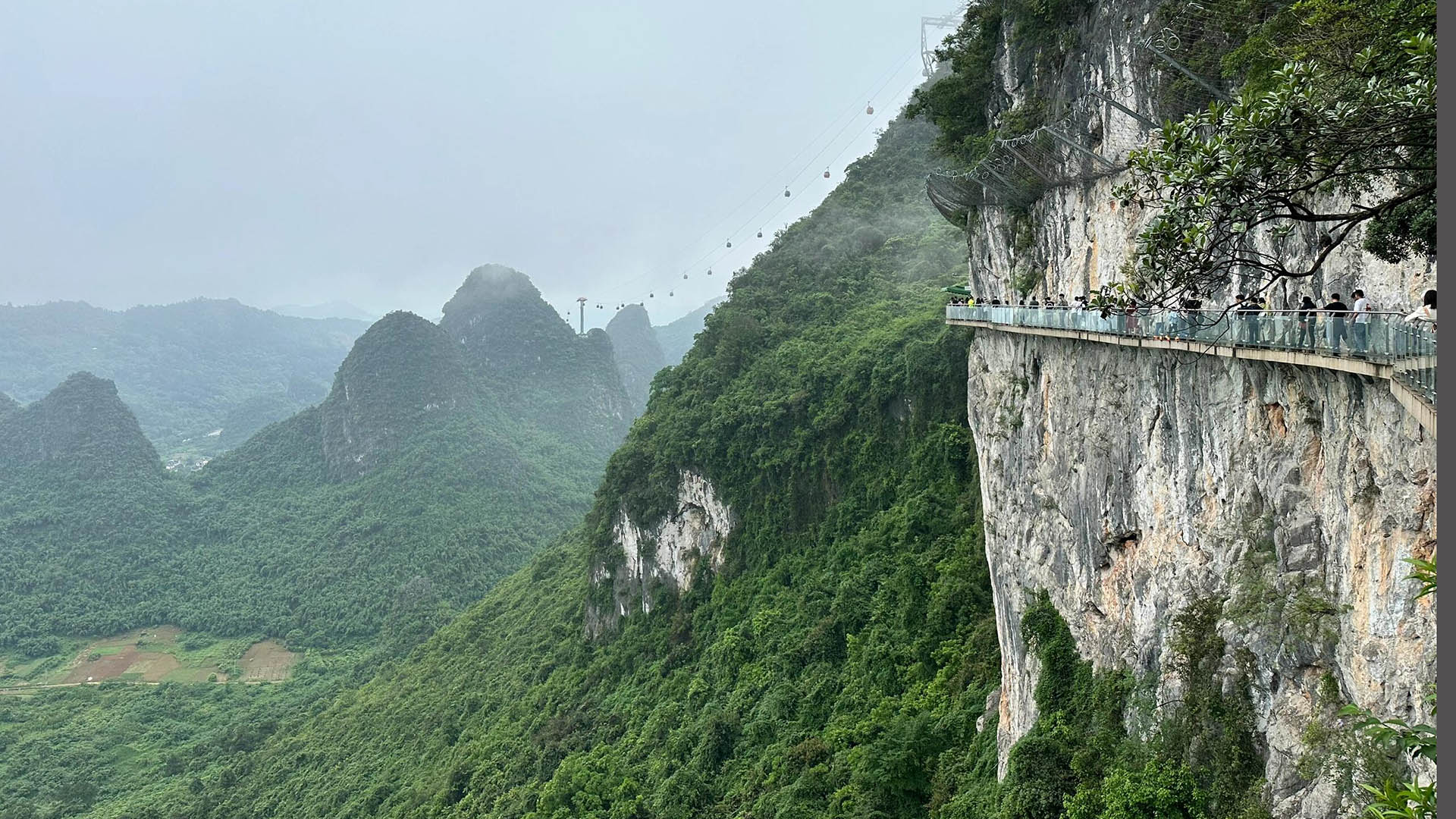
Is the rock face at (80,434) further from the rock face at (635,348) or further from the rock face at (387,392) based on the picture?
the rock face at (635,348)

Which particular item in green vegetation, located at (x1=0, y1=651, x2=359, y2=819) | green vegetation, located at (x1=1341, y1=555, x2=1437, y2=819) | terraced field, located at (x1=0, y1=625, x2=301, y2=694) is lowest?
green vegetation, located at (x1=0, y1=651, x2=359, y2=819)

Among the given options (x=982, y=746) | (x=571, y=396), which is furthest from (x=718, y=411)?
(x=571, y=396)

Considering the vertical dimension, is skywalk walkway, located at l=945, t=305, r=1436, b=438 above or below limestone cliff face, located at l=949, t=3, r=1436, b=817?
above

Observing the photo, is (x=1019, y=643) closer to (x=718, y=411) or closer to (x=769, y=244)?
(x=718, y=411)

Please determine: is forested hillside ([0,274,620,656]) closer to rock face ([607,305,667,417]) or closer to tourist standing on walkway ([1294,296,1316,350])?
rock face ([607,305,667,417])

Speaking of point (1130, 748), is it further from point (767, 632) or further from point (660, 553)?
point (660, 553)

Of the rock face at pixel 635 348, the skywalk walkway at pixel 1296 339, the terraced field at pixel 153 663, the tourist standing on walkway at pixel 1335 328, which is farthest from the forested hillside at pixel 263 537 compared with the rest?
the tourist standing on walkway at pixel 1335 328

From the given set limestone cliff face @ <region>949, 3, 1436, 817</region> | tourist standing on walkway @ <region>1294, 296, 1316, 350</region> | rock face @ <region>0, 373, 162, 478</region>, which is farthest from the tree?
rock face @ <region>0, 373, 162, 478</region>
